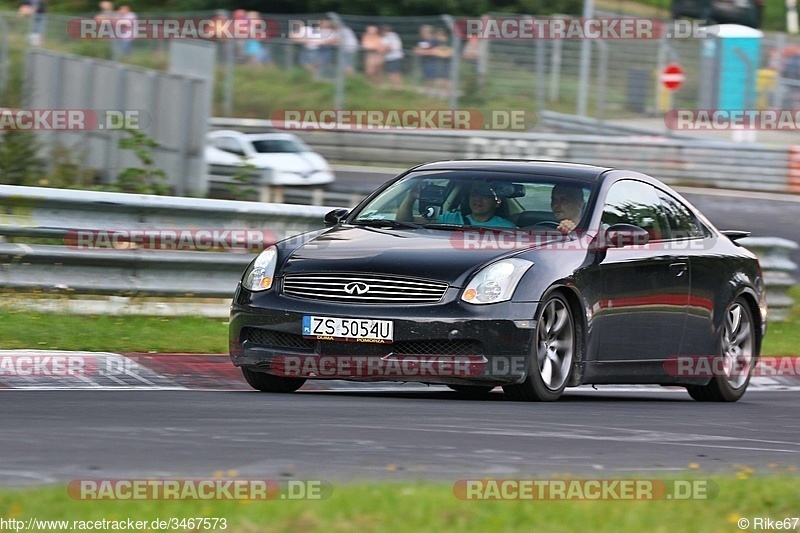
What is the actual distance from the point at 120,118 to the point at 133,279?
986 centimetres

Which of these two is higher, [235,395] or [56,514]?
[56,514]

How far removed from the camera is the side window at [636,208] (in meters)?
9.45

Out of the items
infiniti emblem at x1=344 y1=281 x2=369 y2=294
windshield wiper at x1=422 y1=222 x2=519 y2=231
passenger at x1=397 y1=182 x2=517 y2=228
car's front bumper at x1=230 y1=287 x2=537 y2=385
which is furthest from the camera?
passenger at x1=397 y1=182 x2=517 y2=228

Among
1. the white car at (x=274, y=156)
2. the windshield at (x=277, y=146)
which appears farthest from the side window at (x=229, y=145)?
the windshield at (x=277, y=146)

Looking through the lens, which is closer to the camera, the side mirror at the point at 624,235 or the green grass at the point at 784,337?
the side mirror at the point at 624,235

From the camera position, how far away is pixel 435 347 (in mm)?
8188

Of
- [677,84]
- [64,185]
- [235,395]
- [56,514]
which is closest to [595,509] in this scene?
[56,514]

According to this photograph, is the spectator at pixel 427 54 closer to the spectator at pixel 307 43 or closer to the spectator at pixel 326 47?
the spectator at pixel 326 47

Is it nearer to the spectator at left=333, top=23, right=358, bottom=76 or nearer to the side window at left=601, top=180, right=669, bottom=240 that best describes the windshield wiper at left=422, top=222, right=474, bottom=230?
the side window at left=601, top=180, right=669, bottom=240

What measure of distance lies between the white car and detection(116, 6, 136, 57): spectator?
2342 mm

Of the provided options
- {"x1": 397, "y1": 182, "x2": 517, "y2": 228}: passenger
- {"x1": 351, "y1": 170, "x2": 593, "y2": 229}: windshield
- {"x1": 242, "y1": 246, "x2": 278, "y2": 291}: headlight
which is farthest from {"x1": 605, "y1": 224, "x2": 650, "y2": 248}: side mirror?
{"x1": 242, "y1": 246, "x2": 278, "y2": 291}: headlight

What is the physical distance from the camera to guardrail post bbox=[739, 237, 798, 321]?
48.9 feet

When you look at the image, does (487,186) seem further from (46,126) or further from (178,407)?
(46,126)

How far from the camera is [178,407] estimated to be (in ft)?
24.4
